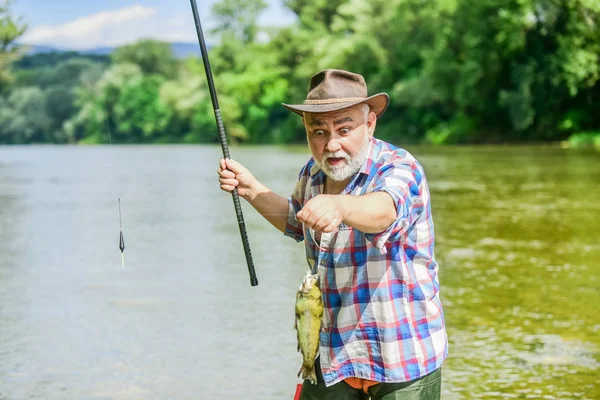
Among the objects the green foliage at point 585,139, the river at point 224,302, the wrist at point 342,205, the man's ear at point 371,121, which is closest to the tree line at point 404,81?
the green foliage at point 585,139

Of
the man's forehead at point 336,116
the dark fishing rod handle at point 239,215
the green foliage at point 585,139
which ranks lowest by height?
the green foliage at point 585,139

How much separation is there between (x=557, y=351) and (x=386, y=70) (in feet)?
179

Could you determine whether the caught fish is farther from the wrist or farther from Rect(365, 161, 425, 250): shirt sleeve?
the wrist

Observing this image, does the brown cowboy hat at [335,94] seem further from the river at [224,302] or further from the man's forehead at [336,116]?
the river at [224,302]

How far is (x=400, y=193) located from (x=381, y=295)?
0.35 meters

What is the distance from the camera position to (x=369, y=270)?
9.93ft

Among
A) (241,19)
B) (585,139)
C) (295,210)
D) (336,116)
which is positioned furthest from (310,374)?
(241,19)

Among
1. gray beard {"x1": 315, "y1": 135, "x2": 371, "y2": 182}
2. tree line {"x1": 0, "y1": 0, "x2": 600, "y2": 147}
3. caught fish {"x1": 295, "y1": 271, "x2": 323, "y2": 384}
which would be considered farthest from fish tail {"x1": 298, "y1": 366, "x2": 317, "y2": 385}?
tree line {"x1": 0, "y1": 0, "x2": 600, "y2": 147}

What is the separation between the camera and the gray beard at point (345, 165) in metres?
3.03

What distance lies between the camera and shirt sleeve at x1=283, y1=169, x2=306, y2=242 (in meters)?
3.37

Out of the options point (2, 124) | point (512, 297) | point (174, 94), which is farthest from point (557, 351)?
point (174, 94)

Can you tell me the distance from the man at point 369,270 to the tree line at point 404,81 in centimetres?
2616

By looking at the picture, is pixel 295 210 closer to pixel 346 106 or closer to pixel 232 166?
pixel 232 166

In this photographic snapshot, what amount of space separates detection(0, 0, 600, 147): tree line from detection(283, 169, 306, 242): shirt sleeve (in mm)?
25729
